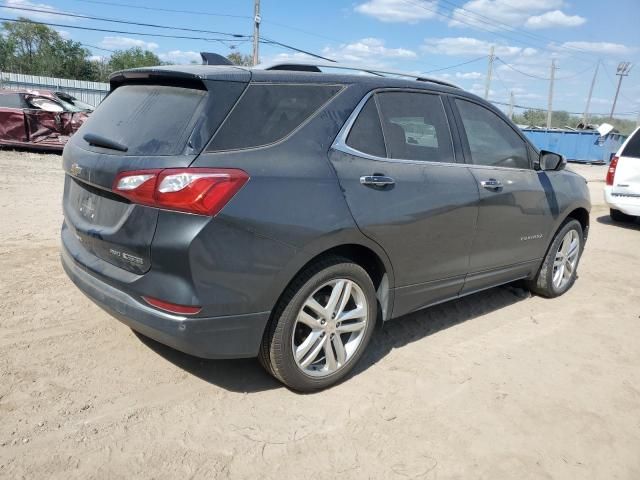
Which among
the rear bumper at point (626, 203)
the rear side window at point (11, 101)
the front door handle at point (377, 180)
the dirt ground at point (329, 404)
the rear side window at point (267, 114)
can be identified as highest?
the rear side window at point (267, 114)

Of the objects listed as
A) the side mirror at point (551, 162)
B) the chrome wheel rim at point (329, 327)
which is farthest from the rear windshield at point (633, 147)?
the chrome wheel rim at point (329, 327)

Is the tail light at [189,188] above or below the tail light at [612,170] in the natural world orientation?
above

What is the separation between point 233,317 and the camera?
2.57 meters

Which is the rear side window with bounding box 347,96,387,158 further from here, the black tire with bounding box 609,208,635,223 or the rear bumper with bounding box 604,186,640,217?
the black tire with bounding box 609,208,635,223

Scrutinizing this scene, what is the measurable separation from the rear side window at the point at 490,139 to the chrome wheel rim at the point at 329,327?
1.52 meters

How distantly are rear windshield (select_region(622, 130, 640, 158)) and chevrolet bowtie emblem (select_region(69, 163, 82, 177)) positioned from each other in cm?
892

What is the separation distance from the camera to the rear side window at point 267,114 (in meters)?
2.57

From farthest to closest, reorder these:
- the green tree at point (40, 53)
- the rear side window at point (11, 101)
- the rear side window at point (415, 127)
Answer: the green tree at point (40, 53), the rear side window at point (11, 101), the rear side window at point (415, 127)

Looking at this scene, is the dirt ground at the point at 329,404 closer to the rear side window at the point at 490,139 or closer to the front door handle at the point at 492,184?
the front door handle at the point at 492,184

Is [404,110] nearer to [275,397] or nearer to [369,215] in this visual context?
[369,215]

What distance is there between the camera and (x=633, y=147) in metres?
8.91

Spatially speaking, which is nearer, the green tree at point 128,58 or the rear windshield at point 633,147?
the rear windshield at point 633,147

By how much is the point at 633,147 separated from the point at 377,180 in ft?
25.5

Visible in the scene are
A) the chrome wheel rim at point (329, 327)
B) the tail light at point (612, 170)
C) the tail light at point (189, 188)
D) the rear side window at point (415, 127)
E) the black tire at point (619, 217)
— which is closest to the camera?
the tail light at point (189, 188)
